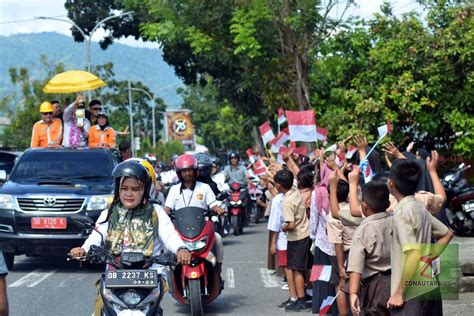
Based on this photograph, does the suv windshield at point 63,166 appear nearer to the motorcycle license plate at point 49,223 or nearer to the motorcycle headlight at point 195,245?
the motorcycle license plate at point 49,223

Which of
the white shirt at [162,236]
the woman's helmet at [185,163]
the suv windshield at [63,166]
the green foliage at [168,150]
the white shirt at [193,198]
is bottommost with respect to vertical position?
the white shirt at [162,236]

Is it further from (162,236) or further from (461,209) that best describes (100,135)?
(162,236)

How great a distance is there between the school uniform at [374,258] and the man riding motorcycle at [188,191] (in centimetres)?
415

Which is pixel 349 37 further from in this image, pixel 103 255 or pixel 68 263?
pixel 103 255

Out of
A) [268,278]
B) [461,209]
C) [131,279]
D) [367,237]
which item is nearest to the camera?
[131,279]

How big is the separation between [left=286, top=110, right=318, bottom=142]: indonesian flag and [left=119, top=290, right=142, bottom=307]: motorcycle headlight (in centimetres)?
822

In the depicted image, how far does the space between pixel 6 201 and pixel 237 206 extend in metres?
8.00

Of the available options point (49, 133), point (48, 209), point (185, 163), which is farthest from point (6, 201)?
point (185, 163)

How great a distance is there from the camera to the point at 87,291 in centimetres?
1244

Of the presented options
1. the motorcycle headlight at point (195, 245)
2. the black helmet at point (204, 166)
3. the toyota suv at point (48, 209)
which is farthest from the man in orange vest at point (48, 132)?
the motorcycle headlight at point (195, 245)

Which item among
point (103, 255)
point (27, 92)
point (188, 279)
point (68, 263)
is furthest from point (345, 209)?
point (27, 92)

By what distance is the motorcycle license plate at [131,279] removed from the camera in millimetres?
6367

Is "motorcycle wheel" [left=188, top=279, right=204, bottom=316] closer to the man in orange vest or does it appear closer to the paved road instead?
the paved road

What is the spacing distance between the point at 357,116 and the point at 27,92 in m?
37.7
